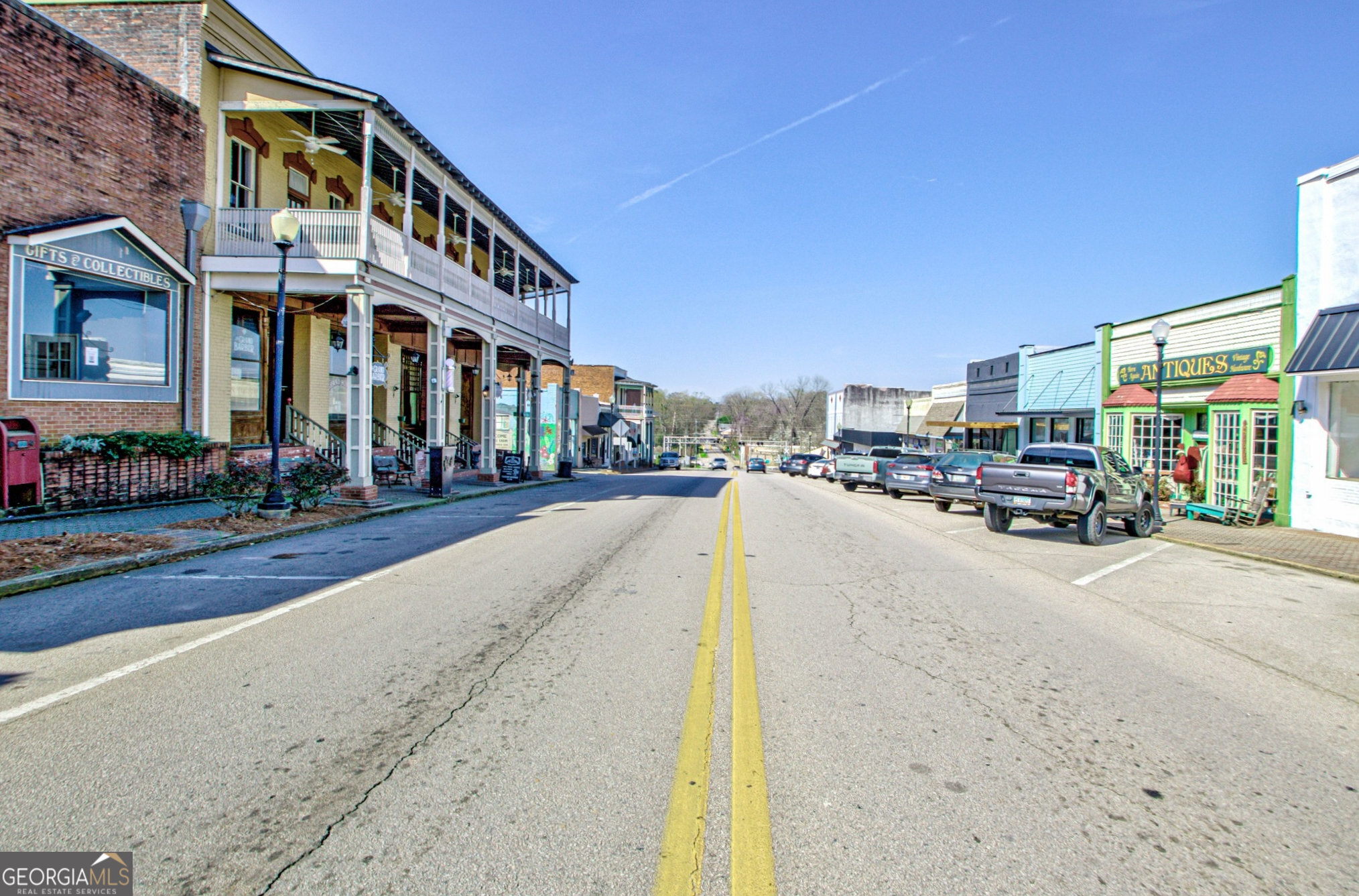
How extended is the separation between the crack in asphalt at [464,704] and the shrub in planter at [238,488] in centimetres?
619

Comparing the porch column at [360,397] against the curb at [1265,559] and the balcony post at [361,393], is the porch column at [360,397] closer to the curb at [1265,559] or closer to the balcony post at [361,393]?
the balcony post at [361,393]

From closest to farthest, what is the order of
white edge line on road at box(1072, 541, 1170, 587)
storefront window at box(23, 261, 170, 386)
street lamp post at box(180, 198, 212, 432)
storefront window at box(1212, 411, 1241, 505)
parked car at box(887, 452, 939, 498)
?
white edge line on road at box(1072, 541, 1170, 587)
storefront window at box(23, 261, 170, 386)
street lamp post at box(180, 198, 212, 432)
storefront window at box(1212, 411, 1241, 505)
parked car at box(887, 452, 939, 498)

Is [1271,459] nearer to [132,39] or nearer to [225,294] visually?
[225,294]

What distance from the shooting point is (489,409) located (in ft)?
76.5

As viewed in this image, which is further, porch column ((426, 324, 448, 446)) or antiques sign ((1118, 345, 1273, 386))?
porch column ((426, 324, 448, 446))

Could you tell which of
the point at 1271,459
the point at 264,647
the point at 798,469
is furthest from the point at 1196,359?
the point at 798,469

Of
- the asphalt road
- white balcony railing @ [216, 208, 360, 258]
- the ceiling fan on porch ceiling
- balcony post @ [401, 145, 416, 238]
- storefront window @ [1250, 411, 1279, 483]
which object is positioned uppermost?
the ceiling fan on porch ceiling

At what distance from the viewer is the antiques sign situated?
56.6 ft

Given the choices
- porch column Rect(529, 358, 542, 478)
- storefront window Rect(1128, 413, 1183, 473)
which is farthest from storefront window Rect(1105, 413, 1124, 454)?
porch column Rect(529, 358, 542, 478)

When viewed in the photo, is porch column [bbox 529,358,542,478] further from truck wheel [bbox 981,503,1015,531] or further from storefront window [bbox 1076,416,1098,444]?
storefront window [bbox 1076,416,1098,444]

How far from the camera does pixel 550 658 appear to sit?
17.1ft

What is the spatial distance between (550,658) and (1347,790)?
4.55m

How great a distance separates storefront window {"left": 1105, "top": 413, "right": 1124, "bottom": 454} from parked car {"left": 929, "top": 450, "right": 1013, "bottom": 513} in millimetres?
6684


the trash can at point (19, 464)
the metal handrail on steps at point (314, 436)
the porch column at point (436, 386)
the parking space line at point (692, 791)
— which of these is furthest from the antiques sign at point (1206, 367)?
the trash can at point (19, 464)
